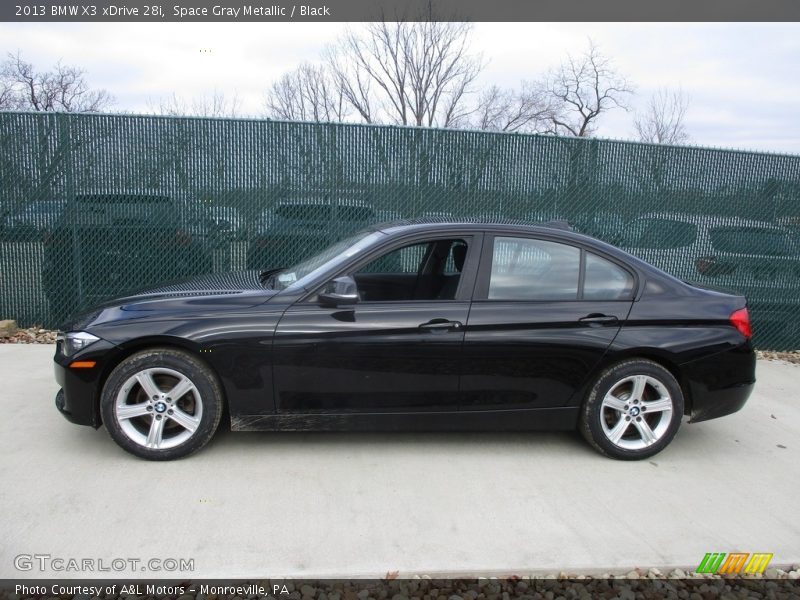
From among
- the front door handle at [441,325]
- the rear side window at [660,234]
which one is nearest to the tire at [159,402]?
the front door handle at [441,325]

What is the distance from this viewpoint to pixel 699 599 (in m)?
2.88

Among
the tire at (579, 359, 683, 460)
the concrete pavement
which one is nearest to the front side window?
the concrete pavement

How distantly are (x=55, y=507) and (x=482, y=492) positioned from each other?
2307 mm

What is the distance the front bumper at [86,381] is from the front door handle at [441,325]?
6.13 feet

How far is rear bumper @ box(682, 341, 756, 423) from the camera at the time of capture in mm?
4199

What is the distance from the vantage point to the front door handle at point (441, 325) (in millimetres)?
4004

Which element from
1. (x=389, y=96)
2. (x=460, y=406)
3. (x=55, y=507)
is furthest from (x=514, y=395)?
(x=389, y=96)

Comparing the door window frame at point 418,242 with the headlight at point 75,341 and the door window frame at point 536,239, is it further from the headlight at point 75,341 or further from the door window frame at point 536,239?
the headlight at point 75,341

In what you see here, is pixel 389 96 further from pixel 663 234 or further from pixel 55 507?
pixel 55 507

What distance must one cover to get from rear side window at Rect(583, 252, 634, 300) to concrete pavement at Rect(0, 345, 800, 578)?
3.52ft

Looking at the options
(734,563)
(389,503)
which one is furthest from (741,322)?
(389,503)

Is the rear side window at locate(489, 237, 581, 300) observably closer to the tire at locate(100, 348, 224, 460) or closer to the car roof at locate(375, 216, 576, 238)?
the car roof at locate(375, 216, 576, 238)

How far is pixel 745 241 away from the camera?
7566 millimetres

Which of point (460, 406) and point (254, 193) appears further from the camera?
point (254, 193)
